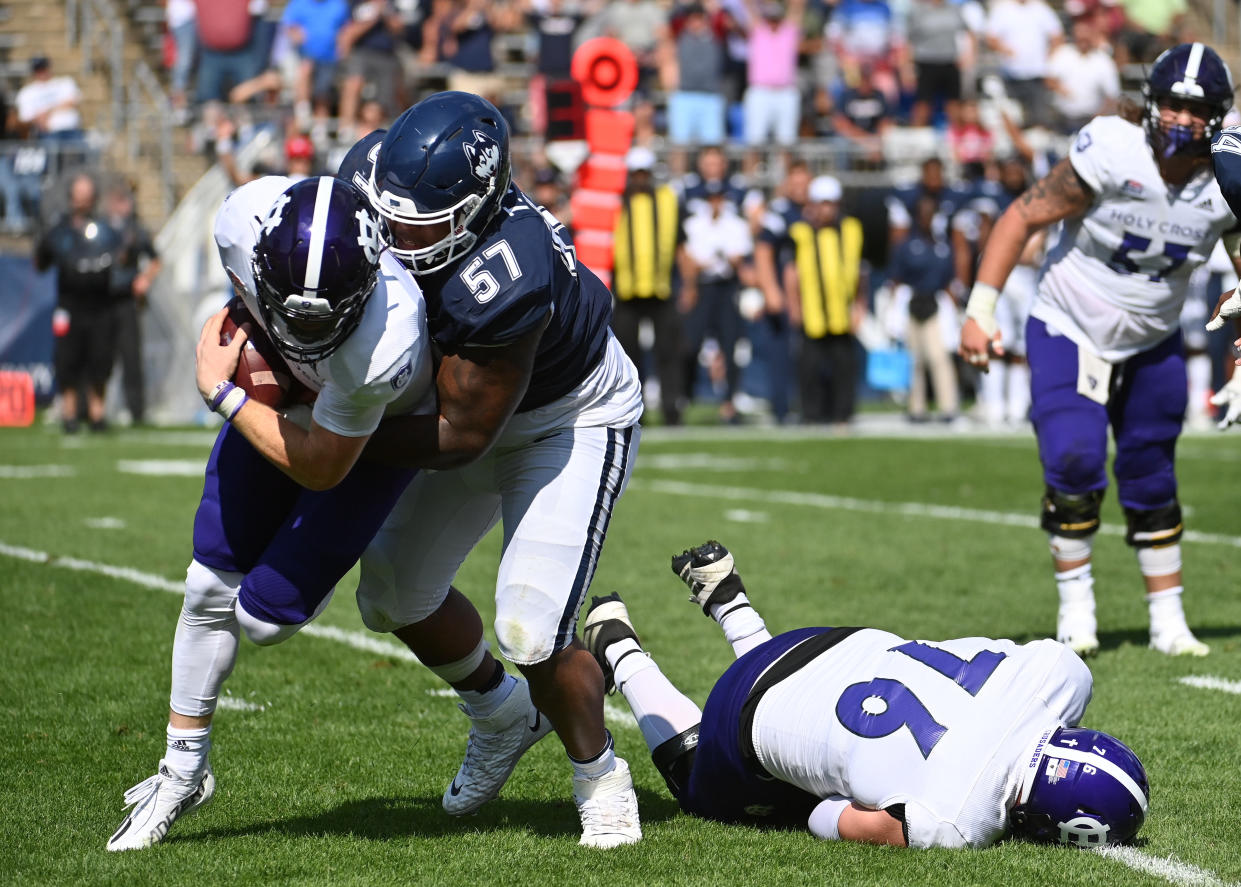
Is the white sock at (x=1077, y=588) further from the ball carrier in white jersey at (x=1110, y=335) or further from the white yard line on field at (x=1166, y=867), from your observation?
the white yard line on field at (x=1166, y=867)

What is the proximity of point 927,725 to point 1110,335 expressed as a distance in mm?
2658

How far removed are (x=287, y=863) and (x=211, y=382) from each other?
103cm

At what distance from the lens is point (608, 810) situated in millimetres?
3719

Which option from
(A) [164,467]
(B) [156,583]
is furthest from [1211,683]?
(A) [164,467]

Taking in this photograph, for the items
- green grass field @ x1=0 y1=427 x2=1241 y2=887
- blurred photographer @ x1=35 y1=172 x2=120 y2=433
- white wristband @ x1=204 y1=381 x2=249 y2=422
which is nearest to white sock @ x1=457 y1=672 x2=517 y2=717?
green grass field @ x1=0 y1=427 x2=1241 y2=887

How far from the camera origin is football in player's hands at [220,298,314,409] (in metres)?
3.54

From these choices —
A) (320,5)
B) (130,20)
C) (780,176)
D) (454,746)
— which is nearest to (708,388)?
(780,176)

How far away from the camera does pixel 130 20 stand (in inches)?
770

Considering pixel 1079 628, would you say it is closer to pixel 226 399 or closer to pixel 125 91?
pixel 226 399

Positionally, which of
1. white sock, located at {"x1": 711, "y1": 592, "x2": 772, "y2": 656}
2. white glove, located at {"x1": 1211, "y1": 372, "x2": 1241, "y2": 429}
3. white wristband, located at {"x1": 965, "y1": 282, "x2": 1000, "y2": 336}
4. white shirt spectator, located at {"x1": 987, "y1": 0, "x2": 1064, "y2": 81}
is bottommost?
white sock, located at {"x1": 711, "y1": 592, "x2": 772, "y2": 656}

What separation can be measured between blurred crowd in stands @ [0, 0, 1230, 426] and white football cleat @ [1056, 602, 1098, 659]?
8649 millimetres

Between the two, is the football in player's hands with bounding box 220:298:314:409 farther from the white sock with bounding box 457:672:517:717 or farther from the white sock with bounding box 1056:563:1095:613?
the white sock with bounding box 1056:563:1095:613

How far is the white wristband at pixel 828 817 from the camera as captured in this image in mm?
3580

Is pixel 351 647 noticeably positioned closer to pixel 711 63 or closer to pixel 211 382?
pixel 211 382
